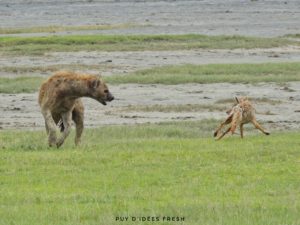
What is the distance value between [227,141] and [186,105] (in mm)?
6604

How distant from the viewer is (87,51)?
34.2 m

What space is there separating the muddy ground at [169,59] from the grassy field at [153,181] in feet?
14.5

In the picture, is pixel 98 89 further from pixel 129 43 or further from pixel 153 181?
pixel 129 43

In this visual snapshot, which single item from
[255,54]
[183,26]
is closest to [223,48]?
[255,54]

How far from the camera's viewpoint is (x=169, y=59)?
31.3 meters

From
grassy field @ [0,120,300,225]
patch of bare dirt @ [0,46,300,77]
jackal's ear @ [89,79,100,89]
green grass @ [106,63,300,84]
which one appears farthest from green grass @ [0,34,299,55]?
grassy field @ [0,120,300,225]

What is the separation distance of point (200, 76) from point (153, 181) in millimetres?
14687

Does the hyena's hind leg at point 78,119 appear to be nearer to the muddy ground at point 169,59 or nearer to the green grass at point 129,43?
the muddy ground at point 169,59

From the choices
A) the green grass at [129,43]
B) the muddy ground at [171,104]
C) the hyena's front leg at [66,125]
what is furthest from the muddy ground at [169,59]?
the hyena's front leg at [66,125]

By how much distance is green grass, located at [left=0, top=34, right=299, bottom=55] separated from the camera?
3456cm

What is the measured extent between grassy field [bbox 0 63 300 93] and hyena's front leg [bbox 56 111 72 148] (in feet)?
28.7

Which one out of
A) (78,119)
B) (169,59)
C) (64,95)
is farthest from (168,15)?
(64,95)

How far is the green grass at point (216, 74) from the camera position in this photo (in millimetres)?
25062

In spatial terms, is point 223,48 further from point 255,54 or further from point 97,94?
point 97,94
